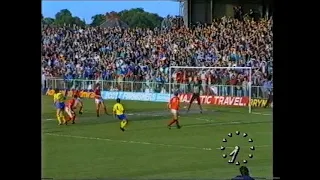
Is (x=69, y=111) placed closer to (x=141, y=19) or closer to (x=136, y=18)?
(x=141, y=19)

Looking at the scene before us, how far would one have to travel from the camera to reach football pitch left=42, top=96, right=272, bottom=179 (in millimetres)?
10180

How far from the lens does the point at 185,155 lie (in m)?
12.5

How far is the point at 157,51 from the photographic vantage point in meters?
33.7

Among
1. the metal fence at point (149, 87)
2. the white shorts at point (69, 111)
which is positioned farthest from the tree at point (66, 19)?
the white shorts at point (69, 111)

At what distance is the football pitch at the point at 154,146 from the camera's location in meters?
10.2

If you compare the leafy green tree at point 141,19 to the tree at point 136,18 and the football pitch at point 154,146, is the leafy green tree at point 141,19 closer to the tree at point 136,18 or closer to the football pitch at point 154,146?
the tree at point 136,18

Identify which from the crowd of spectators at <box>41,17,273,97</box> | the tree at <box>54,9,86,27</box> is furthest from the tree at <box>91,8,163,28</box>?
the crowd of spectators at <box>41,17,273,97</box>

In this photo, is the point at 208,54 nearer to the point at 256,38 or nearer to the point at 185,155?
the point at 256,38

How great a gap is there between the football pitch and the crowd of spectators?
5.80 m

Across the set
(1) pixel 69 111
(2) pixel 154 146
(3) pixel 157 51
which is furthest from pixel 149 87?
(2) pixel 154 146

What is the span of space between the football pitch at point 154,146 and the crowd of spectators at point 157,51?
19.0ft
